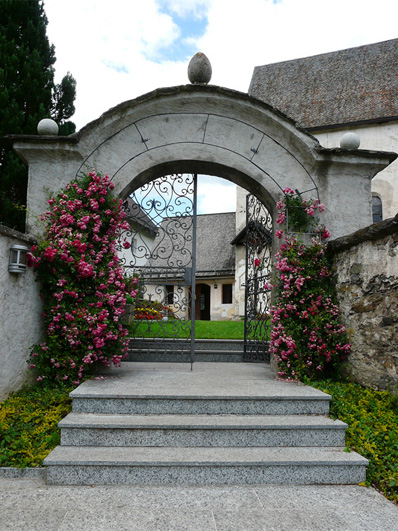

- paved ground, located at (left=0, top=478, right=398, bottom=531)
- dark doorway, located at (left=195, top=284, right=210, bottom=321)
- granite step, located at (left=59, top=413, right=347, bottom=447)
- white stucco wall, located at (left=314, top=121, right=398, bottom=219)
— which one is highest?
white stucco wall, located at (left=314, top=121, right=398, bottom=219)

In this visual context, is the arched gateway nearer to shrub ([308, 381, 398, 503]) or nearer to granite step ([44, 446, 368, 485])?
shrub ([308, 381, 398, 503])

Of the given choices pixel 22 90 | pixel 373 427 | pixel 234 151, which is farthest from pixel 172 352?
pixel 22 90

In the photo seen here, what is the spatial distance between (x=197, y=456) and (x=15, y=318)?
2.47 m

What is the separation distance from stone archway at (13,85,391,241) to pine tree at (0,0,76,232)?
2.70m

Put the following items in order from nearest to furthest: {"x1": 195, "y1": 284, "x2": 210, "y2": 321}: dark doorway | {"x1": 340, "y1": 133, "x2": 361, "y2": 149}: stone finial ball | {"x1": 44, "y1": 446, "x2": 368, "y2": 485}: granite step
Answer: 1. {"x1": 44, "y1": 446, "x2": 368, "y2": 485}: granite step
2. {"x1": 340, "y1": 133, "x2": 361, "y2": 149}: stone finial ball
3. {"x1": 195, "y1": 284, "x2": 210, "y2": 321}: dark doorway

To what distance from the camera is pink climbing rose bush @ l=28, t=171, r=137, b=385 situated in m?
4.55

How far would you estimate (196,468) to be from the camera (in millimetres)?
3086

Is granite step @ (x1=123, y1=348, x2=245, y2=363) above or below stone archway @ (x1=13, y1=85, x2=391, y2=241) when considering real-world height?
below

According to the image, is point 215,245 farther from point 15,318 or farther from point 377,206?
point 15,318

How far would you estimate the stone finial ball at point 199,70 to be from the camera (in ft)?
18.2

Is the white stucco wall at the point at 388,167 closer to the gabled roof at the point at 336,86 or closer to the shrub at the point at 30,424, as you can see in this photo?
the gabled roof at the point at 336,86

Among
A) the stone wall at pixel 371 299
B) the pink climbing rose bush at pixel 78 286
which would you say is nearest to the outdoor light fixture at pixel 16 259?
the pink climbing rose bush at pixel 78 286

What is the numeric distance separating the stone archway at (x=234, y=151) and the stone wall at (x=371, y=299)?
0.81 meters

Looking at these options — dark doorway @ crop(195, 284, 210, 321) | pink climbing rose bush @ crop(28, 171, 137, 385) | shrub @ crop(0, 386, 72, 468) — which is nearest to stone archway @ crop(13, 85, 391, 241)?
pink climbing rose bush @ crop(28, 171, 137, 385)
